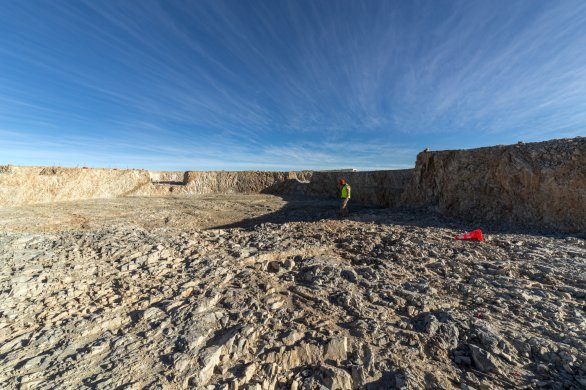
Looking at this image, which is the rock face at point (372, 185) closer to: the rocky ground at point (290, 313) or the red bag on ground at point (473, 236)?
the red bag on ground at point (473, 236)

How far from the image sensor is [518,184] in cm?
919

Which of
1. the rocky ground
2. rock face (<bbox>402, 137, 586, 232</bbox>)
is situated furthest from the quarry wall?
the rocky ground

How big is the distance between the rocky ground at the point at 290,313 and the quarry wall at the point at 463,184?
2000 mm

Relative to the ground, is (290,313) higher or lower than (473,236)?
lower

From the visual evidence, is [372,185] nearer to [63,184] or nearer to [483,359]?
[483,359]

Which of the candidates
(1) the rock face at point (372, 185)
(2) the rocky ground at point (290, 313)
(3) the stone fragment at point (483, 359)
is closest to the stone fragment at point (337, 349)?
(2) the rocky ground at point (290, 313)

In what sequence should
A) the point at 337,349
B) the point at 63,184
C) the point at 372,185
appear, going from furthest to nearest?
the point at 372,185, the point at 63,184, the point at 337,349

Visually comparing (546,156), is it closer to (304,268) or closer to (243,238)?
(304,268)

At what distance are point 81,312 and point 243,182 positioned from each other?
2417 cm

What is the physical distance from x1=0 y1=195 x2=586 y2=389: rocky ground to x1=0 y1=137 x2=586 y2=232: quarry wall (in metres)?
2.00

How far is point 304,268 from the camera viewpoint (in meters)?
5.30

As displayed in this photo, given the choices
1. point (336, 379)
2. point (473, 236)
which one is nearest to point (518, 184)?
point (473, 236)

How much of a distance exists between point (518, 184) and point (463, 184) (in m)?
2.01

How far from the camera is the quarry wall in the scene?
8180mm
